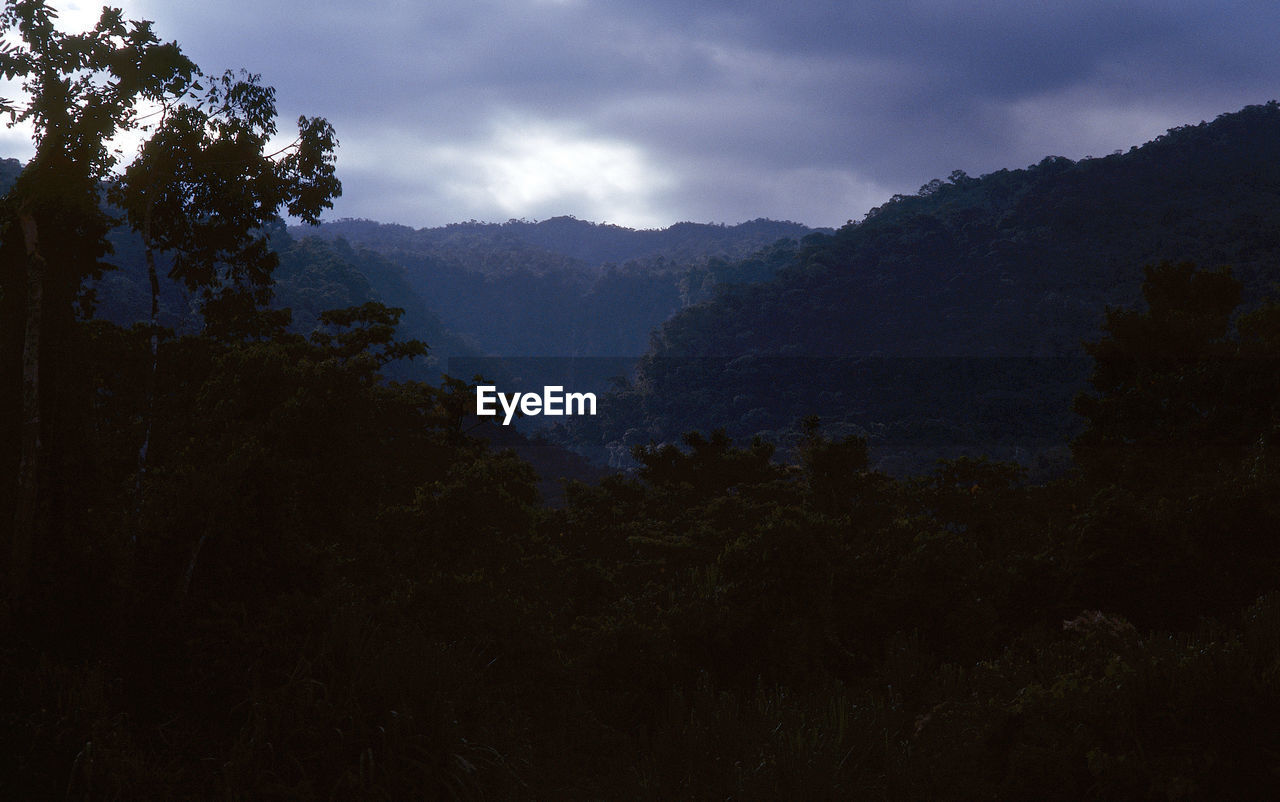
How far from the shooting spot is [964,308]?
124250 mm

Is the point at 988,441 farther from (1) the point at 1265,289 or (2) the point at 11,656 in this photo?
(2) the point at 11,656

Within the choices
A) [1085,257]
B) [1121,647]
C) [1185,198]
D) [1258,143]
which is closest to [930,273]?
[1085,257]

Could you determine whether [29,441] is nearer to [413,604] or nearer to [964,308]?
[413,604]

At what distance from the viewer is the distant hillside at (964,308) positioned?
335ft

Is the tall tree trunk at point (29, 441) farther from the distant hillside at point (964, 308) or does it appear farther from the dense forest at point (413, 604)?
the distant hillside at point (964, 308)

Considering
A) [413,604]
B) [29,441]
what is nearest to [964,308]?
[413,604]

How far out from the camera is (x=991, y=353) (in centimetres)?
11162

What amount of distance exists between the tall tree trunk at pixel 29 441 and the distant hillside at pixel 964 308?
85.6 metres

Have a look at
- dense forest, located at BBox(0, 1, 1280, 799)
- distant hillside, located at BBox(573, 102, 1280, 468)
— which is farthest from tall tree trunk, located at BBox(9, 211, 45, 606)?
distant hillside, located at BBox(573, 102, 1280, 468)

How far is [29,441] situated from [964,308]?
422 ft

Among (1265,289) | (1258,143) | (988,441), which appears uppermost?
(1258,143)

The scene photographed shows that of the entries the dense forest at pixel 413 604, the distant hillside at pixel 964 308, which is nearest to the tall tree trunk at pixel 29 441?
the dense forest at pixel 413 604

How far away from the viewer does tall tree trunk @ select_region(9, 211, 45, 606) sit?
7547 millimetres

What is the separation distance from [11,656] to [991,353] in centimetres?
11685
